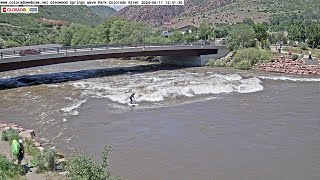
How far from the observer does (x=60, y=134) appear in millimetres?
29031

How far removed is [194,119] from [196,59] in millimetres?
46324

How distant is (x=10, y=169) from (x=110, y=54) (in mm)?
49793

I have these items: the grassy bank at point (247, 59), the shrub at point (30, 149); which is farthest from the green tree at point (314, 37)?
the shrub at point (30, 149)

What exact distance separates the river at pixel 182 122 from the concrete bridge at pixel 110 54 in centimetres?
290

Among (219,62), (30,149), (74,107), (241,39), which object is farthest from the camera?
(241,39)

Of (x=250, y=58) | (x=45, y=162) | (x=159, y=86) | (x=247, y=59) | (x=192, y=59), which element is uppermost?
(x=250, y=58)

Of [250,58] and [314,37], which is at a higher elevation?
[314,37]

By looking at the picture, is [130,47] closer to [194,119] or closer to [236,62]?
[236,62]

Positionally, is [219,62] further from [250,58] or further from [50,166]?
[50,166]

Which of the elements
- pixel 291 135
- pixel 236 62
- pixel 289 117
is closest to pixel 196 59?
pixel 236 62

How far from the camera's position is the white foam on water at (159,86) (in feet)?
144

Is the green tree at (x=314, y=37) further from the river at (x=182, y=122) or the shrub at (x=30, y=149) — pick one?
the shrub at (x=30, y=149)

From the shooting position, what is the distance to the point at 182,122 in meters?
32.4

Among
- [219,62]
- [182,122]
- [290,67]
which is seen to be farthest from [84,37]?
[182,122]
